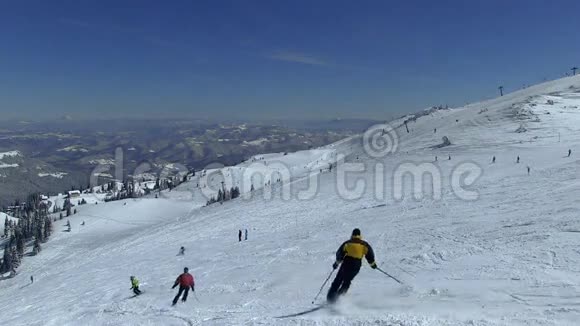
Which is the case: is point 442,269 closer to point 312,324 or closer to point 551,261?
point 551,261

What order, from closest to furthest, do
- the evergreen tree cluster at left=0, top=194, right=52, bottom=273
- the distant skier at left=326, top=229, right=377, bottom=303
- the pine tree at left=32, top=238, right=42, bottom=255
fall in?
the distant skier at left=326, top=229, right=377, bottom=303, the evergreen tree cluster at left=0, top=194, right=52, bottom=273, the pine tree at left=32, top=238, right=42, bottom=255

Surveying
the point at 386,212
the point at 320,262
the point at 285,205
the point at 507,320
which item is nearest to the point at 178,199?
the point at 285,205

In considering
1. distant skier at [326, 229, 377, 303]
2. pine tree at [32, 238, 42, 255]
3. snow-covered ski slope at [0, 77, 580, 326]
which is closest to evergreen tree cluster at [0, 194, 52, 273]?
pine tree at [32, 238, 42, 255]

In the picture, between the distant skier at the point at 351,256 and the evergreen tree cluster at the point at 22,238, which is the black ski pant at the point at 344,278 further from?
the evergreen tree cluster at the point at 22,238

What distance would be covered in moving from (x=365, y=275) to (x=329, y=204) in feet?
108

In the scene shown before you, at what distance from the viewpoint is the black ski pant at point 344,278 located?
1208 centimetres

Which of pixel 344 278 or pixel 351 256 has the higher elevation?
pixel 351 256

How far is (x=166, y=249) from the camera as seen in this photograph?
40094mm

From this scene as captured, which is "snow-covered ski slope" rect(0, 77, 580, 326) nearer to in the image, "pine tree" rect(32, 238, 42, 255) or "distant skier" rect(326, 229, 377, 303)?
"distant skier" rect(326, 229, 377, 303)

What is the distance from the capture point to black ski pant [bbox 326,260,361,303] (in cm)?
1208

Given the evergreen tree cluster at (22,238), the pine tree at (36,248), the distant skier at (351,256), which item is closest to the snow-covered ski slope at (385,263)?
the distant skier at (351,256)

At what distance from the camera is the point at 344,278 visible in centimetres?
1220

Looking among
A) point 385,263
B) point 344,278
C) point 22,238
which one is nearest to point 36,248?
point 22,238

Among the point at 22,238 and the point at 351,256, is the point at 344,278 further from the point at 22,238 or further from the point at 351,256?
the point at 22,238
